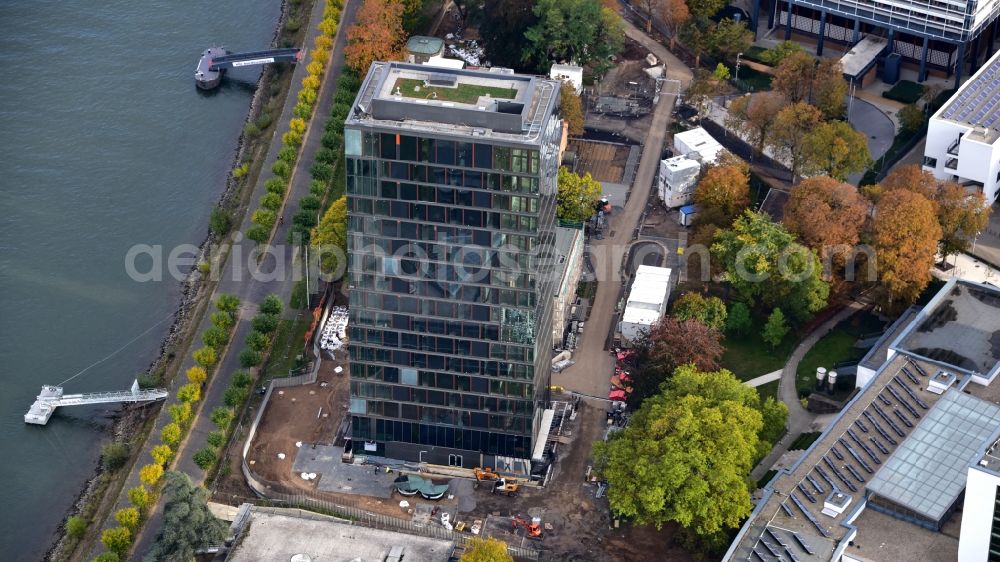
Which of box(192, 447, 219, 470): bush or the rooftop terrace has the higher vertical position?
the rooftop terrace

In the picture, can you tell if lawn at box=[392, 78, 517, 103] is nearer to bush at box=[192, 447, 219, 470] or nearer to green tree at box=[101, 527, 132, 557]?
bush at box=[192, 447, 219, 470]

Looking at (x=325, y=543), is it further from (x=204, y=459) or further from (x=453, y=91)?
(x=453, y=91)

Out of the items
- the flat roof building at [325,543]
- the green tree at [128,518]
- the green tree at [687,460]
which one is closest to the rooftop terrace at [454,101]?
the green tree at [687,460]

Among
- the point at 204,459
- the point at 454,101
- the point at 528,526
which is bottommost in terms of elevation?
the point at 528,526

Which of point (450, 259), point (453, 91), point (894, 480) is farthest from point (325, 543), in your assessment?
point (894, 480)

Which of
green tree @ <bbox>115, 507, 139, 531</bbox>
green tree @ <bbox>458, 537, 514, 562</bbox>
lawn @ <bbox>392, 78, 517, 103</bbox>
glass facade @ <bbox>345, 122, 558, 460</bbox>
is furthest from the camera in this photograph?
green tree @ <bbox>115, 507, 139, 531</bbox>

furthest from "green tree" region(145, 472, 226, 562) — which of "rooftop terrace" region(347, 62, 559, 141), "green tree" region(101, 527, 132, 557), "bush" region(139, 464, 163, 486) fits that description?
"rooftop terrace" region(347, 62, 559, 141)
